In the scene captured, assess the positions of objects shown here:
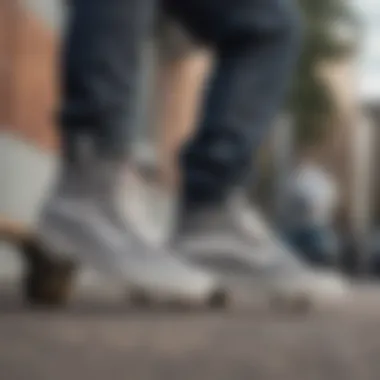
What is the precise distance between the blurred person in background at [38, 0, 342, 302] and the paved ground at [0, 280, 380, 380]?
74 millimetres

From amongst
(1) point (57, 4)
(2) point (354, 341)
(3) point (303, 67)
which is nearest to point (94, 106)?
(2) point (354, 341)

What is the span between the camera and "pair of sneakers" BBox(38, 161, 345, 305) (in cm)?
132

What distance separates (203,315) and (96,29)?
367 millimetres

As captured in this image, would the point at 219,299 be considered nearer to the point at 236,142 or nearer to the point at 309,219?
the point at 236,142

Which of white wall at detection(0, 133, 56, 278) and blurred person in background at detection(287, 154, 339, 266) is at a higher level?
blurred person in background at detection(287, 154, 339, 266)

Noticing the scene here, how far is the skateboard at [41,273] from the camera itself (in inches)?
56.8

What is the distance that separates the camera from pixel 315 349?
0.99m

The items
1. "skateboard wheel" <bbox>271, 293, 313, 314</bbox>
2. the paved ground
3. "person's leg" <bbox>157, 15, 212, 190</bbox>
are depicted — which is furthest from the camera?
"person's leg" <bbox>157, 15, 212, 190</bbox>

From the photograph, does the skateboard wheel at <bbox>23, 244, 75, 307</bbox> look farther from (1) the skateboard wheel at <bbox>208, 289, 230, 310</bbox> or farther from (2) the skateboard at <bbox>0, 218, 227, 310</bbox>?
(1) the skateboard wheel at <bbox>208, 289, 230, 310</bbox>

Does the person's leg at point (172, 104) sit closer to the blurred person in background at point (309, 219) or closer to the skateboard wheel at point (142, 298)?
the blurred person in background at point (309, 219)

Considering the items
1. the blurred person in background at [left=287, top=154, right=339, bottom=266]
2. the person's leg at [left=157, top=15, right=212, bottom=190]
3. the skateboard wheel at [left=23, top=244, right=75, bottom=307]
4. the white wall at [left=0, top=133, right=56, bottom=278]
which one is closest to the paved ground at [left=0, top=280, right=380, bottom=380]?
the skateboard wheel at [left=23, top=244, right=75, bottom=307]

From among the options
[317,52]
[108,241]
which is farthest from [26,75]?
[317,52]

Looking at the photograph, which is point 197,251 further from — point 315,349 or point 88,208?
point 315,349

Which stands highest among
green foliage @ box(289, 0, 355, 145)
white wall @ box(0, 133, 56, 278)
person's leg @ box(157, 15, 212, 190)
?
green foliage @ box(289, 0, 355, 145)
